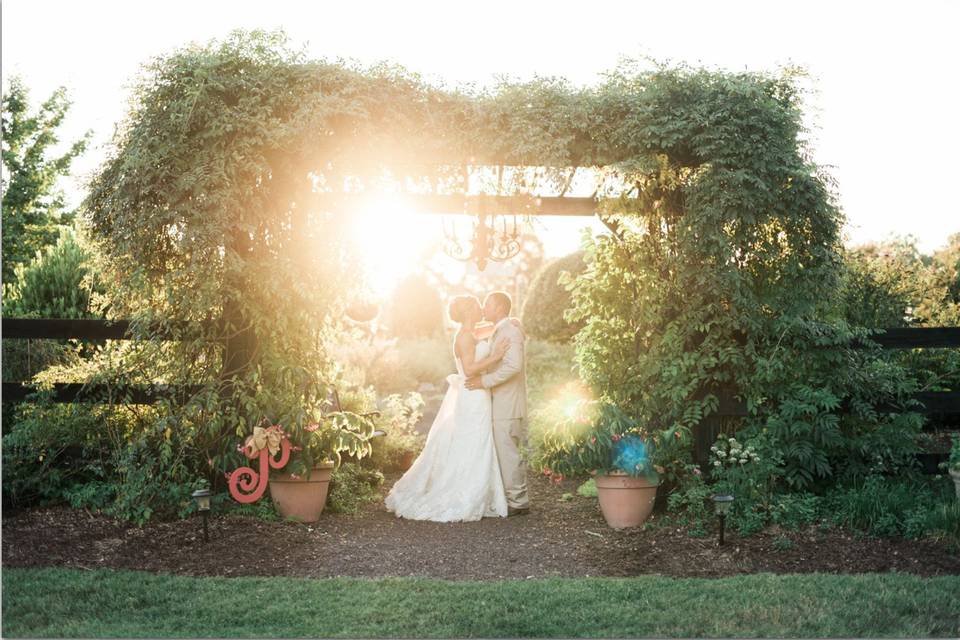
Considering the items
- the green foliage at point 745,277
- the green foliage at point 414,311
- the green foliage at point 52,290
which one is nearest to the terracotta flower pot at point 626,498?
the green foliage at point 745,277

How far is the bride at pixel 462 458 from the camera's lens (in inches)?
279

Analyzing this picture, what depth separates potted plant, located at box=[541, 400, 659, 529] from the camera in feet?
21.1

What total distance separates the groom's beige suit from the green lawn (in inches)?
84.8

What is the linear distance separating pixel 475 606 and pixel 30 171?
13.0m

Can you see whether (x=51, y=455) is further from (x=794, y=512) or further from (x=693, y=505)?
(x=794, y=512)

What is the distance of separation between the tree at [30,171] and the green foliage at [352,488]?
26.9ft

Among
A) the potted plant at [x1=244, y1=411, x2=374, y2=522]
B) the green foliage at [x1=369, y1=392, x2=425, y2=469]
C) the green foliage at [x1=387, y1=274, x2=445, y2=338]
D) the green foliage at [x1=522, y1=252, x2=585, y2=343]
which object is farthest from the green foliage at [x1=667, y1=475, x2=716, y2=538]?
the green foliage at [x1=387, y1=274, x2=445, y2=338]

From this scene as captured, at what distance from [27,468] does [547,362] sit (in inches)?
316

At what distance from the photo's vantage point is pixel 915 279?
9984mm

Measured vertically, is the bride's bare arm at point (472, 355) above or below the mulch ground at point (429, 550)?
above

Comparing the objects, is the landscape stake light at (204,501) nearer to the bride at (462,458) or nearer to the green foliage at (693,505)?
the bride at (462,458)

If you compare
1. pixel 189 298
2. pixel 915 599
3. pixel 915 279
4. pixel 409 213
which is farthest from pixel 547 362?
pixel 915 599

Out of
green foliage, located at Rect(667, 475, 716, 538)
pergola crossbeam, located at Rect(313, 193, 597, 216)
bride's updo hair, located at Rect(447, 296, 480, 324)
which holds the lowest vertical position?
green foliage, located at Rect(667, 475, 716, 538)

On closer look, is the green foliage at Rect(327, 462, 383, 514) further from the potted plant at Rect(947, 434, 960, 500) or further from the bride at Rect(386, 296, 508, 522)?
the potted plant at Rect(947, 434, 960, 500)
